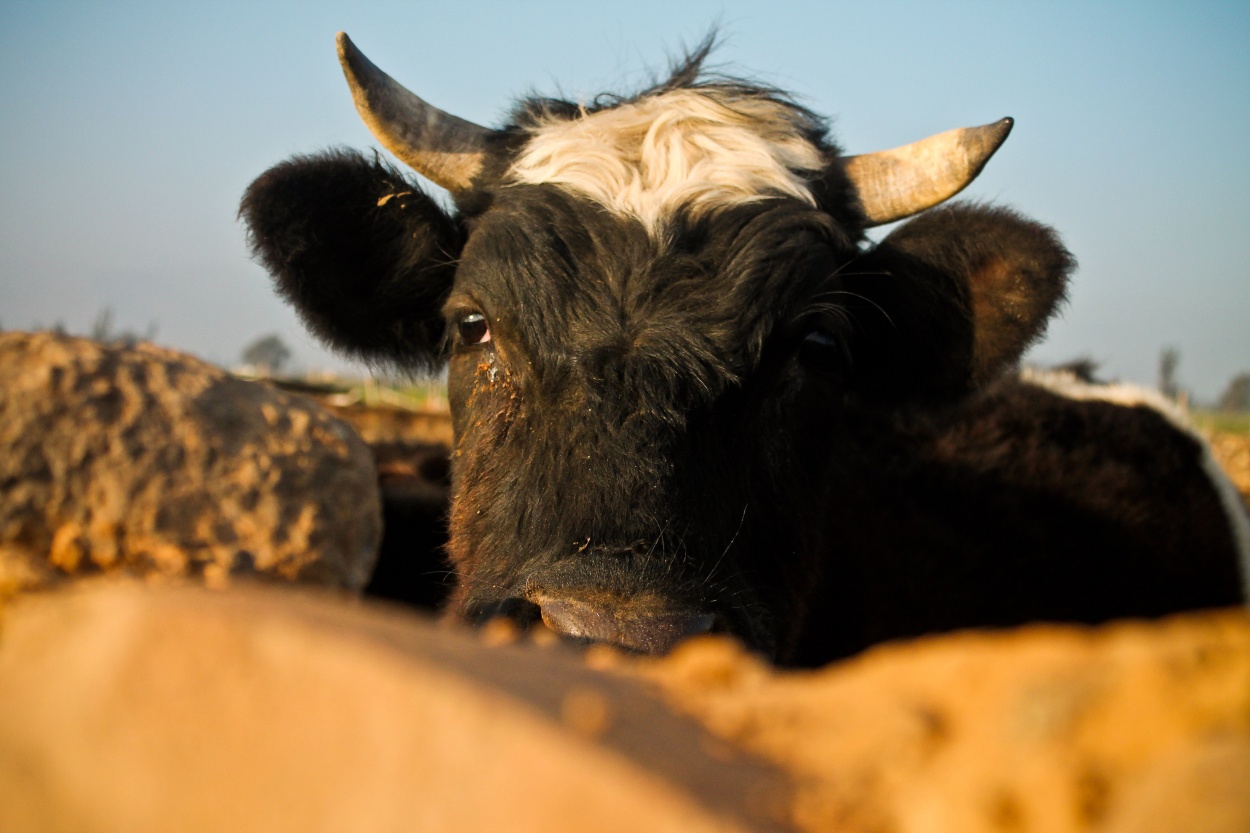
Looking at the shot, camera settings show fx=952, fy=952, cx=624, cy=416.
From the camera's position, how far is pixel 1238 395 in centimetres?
4706

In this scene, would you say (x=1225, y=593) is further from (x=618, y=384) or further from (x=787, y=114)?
(x=618, y=384)

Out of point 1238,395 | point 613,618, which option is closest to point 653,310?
point 613,618

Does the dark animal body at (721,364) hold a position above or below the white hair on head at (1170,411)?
above

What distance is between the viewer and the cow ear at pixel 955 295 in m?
3.74

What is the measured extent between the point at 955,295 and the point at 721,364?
147 centimetres

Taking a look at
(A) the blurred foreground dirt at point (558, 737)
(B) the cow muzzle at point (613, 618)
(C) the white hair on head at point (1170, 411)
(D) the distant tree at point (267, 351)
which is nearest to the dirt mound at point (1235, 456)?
(C) the white hair on head at point (1170, 411)

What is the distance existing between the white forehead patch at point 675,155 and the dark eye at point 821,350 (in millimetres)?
576

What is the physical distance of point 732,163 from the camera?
3.73 m

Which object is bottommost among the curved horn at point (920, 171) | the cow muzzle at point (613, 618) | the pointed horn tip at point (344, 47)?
the cow muzzle at point (613, 618)

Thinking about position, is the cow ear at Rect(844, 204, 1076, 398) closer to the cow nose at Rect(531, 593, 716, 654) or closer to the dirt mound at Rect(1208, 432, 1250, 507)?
the cow nose at Rect(531, 593, 716, 654)

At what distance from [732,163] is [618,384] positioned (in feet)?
4.45

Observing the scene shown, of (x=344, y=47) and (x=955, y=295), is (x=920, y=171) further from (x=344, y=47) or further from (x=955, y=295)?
(x=344, y=47)

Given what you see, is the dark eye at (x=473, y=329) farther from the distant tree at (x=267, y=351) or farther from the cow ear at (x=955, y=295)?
the distant tree at (x=267, y=351)

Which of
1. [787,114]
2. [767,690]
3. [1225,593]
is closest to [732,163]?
[787,114]
